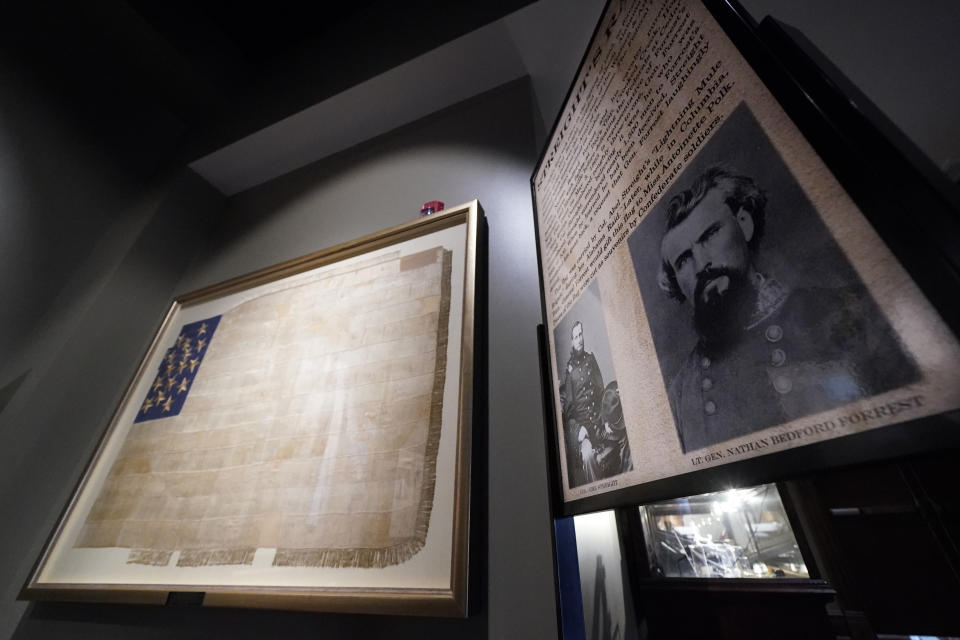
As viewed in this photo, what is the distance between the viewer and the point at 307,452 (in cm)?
79

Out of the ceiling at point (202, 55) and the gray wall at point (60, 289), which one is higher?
the ceiling at point (202, 55)

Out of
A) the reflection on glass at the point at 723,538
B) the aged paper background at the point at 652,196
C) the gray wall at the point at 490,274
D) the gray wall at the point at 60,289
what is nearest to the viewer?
the aged paper background at the point at 652,196

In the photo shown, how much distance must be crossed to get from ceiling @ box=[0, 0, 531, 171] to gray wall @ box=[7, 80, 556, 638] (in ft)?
0.79

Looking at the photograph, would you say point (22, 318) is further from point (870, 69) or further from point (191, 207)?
point (870, 69)

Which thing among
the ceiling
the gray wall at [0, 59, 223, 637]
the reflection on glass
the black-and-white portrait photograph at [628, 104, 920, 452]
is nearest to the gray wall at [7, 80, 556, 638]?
the gray wall at [0, 59, 223, 637]

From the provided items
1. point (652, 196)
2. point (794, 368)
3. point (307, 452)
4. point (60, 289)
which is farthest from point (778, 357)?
point (60, 289)

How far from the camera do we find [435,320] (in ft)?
2.70

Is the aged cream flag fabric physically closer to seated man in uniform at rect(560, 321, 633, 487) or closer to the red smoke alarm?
the red smoke alarm

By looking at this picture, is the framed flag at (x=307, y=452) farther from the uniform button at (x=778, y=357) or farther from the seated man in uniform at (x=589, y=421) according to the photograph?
the uniform button at (x=778, y=357)

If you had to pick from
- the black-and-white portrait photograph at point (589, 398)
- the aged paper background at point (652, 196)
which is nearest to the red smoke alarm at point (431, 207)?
the aged paper background at point (652, 196)

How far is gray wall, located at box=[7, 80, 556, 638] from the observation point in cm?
60

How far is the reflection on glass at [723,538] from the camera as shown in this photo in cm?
172

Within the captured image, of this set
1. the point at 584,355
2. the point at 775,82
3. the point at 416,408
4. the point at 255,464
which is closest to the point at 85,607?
the point at 255,464

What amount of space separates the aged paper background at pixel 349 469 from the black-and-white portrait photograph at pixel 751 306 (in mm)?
445
